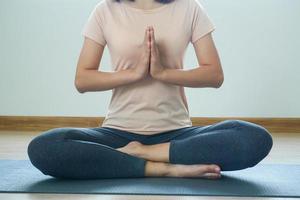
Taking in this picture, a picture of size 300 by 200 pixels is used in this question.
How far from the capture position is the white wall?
3090 mm

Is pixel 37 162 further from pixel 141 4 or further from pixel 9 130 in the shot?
pixel 9 130

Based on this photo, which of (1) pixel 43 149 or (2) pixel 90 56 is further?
(2) pixel 90 56

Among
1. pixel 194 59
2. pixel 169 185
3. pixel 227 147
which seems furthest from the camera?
pixel 194 59

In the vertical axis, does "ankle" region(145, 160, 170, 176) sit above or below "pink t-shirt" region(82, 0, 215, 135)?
below

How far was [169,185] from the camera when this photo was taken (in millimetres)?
1444

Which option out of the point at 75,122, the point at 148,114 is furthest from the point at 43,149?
the point at 75,122

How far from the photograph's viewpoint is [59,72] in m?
3.17

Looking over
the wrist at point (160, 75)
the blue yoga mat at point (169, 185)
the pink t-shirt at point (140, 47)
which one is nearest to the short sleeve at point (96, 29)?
the pink t-shirt at point (140, 47)

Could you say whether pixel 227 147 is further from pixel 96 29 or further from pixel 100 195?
pixel 96 29

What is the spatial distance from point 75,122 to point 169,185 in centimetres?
181

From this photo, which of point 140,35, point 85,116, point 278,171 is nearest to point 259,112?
point 85,116

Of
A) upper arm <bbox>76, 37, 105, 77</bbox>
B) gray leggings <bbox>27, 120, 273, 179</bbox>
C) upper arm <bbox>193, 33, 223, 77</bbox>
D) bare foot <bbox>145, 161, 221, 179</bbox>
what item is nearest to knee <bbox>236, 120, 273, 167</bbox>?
gray leggings <bbox>27, 120, 273, 179</bbox>

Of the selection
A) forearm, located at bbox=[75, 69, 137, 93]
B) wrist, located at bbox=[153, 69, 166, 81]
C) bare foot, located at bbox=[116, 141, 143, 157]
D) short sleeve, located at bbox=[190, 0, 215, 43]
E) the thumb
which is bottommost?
bare foot, located at bbox=[116, 141, 143, 157]

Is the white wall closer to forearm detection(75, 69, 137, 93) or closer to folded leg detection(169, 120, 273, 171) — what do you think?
forearm detection(75, 69, 137, 93)
